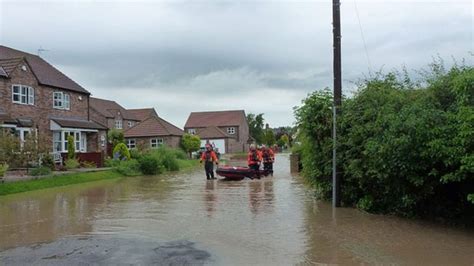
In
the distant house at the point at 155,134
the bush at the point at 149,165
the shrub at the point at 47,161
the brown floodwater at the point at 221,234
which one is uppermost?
the distant house at the point at 155,134

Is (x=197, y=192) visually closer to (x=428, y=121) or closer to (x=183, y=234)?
(x=183, y=234)

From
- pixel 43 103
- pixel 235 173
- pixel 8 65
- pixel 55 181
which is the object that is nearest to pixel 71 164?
pixel 55 181

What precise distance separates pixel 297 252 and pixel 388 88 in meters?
6.28

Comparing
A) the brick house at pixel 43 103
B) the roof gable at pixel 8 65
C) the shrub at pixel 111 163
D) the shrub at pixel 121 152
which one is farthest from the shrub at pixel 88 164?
the roof gable at pixel 8 65

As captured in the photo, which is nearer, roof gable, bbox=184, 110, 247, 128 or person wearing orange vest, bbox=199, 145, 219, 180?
person wearing orange vest, bbox=199, 145, 219, 180

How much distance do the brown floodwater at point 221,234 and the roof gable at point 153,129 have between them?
136ft

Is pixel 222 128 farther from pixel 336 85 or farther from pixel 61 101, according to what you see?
pixel 336 85

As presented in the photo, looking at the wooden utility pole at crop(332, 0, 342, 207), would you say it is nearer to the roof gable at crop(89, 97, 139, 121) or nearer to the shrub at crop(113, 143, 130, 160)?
the shrub at crop(113, 143, 130, 160)

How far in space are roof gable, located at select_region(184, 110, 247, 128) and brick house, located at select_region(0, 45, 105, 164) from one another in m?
47.5

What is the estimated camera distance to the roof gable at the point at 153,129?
5825 cm

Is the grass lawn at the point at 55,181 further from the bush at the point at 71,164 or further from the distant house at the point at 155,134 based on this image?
the distant house at the point at 155,134

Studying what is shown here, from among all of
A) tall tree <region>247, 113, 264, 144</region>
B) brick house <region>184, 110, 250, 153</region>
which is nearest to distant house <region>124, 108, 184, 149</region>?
brick house <region>184, 110, 250, 153</region>

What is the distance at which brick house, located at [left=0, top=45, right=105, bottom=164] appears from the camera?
29.7 metres

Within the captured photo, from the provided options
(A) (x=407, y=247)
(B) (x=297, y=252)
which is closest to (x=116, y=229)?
(B) (x=297, y=252)
